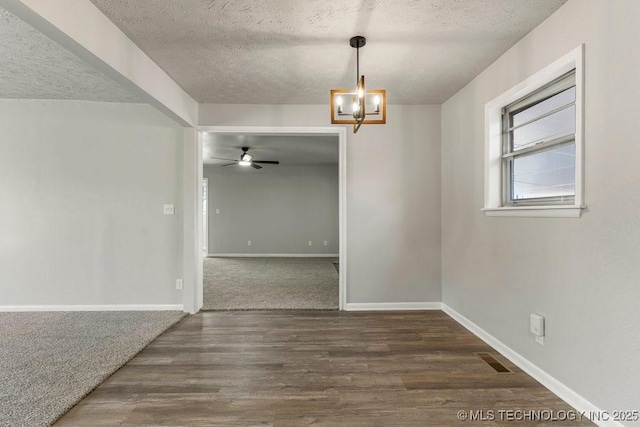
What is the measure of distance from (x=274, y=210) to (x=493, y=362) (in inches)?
276

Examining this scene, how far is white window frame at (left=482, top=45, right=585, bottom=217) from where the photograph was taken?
1859mm

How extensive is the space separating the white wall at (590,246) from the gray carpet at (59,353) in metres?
3.01

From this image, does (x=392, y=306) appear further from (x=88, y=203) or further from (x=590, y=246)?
(x=88, y=203)

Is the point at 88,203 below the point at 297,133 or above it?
below

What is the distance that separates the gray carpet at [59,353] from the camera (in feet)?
6.24

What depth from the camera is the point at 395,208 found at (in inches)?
150

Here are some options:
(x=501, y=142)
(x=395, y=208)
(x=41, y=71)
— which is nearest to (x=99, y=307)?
(x=41, y=71)

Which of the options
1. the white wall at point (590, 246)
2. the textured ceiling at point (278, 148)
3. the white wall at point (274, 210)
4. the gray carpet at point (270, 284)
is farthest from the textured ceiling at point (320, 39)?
the white wall at point (274, 210)

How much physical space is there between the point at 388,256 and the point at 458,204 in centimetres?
98

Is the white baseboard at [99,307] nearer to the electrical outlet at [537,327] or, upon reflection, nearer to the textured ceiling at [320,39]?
the textured ceiling at [320,39]

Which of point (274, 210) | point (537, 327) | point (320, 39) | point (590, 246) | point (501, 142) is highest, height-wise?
point (320, 39)

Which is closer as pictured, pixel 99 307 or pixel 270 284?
pixel 99 307

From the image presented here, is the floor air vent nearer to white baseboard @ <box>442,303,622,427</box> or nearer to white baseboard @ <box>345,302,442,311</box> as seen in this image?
white baseboard @ <box>442,303,622,427</box>

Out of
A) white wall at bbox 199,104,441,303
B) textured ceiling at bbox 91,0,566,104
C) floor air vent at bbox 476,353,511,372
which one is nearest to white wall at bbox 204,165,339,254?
white wall at bbox 199,104,441,303
